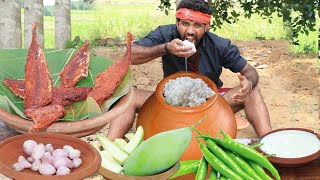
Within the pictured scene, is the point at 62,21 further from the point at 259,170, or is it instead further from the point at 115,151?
the point at 259,170

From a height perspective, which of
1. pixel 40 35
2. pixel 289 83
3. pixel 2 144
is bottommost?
pixel 289 83

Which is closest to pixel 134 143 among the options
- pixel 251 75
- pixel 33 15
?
pixel 251 75

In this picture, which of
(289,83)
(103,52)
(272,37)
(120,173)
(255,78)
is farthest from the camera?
(272,37)

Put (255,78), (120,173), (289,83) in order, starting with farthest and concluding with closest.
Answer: (289,83)
(255,78)
(120,173)

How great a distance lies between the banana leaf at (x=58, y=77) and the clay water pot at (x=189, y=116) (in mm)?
772

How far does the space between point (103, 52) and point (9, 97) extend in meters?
7.07

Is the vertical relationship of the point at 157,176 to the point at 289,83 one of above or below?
above

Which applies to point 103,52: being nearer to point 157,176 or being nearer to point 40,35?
point 40,35

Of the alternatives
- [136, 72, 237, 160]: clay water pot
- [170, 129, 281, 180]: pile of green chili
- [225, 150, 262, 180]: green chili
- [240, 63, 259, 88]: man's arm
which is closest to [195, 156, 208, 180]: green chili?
[170, 129, 281, 180]: pile of green chili

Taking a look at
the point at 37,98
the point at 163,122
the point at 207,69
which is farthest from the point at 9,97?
the point at 207,69

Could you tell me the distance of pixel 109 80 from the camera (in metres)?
2.90

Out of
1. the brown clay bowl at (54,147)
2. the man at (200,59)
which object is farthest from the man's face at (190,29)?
the brown clay bowl at (54,147)

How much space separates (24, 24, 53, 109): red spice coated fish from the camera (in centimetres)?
276

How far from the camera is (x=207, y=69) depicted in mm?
4926
